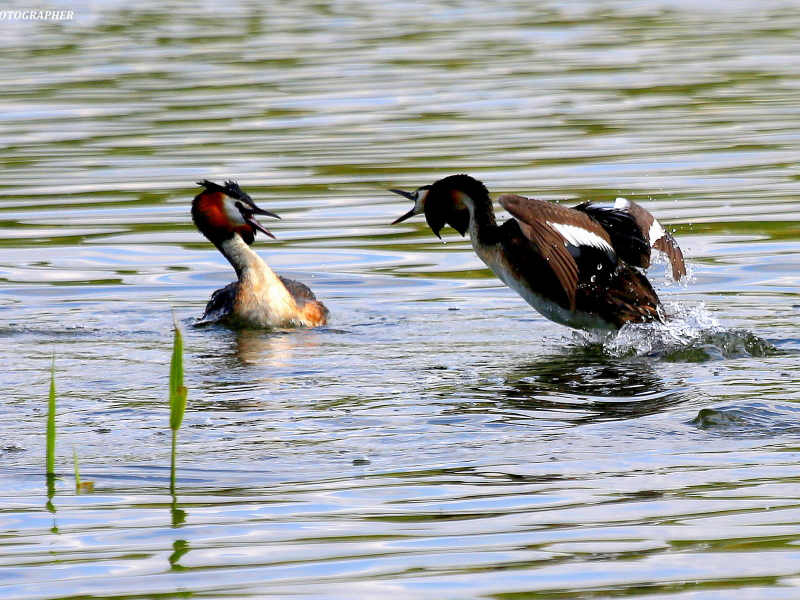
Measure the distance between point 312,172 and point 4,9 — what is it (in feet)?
57.4

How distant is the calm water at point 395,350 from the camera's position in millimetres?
4133

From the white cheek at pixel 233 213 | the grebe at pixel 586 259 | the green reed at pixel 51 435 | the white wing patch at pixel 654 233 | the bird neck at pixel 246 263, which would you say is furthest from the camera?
the white cheek at pixel 233 213

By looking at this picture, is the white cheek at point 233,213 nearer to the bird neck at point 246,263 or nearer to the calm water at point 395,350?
the bird neck at point 246,263

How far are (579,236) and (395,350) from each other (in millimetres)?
1122

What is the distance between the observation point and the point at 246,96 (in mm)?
17781

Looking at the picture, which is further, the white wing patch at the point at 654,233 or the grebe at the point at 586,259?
the white wing patch at the point at 654,233

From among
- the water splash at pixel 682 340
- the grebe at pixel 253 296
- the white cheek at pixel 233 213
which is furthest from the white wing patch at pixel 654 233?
the white cheek at pixel 233 213

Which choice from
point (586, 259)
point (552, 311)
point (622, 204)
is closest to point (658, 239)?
point (622, 204)

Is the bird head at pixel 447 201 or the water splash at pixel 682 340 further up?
the bird head at pixel 447 201

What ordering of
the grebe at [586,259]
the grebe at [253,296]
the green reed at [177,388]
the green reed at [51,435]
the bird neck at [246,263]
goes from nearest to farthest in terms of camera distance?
the green reed at [177,388] < the green reed at [51,435] < the grebe at [586,259] < the grebe at [253,296] < the bird neck at [246,263]

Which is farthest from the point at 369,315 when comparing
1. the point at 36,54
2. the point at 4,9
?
the point at 4,9

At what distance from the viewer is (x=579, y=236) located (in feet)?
25.6

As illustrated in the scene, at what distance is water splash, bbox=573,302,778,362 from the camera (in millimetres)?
7344

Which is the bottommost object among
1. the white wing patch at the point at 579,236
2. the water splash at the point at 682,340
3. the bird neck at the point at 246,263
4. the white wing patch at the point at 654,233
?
the water splash at the point at 682,340
